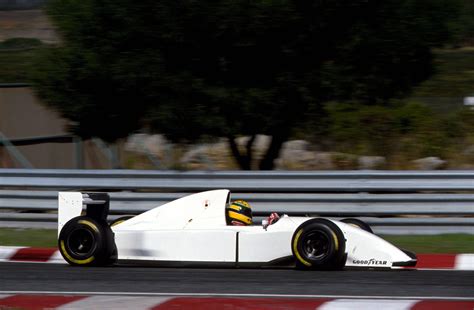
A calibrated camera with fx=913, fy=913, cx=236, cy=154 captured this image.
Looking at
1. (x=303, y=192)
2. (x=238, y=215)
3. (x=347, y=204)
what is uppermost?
(x=303, y=192)

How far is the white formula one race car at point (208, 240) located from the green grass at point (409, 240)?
57.2 inches

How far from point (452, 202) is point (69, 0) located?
19.3 ft

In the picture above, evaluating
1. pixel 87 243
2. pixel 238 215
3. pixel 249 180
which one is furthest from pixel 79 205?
pixel 249 180

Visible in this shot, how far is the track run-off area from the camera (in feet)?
22.0

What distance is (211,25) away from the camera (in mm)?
11961

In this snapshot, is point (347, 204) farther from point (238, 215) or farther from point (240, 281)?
point (240, 281)

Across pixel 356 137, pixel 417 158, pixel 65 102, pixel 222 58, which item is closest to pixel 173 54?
pixel 222 58

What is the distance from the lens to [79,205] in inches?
355

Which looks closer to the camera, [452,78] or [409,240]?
[409,240]

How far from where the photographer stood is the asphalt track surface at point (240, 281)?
7.36 m

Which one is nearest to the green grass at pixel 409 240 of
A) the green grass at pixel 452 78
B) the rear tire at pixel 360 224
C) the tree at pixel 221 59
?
the rear tire at pixel 360 224

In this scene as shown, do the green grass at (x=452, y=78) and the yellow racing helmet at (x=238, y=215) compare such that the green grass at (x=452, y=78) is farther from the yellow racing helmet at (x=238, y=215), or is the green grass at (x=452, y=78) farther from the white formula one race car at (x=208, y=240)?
Answer: the white formula one race car at (x=208, y=240)

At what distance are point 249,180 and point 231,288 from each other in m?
3.66

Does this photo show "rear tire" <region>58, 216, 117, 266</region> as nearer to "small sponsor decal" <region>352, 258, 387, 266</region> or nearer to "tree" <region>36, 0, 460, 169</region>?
"small sponsor decal" <region>352, 258, 387, 266</region>
